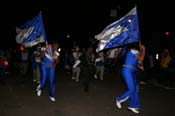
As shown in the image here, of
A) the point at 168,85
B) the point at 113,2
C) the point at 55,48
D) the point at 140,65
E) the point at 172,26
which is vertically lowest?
the point at 168,85

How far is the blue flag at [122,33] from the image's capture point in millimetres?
9469

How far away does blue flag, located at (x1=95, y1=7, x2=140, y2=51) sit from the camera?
947cm

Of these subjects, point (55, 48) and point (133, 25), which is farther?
point (55, 48)

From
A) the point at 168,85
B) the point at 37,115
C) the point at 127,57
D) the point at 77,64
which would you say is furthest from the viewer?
the point at 77,64

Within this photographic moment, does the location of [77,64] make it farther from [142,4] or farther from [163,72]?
[142,4]

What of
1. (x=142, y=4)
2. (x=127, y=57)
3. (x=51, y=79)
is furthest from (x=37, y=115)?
(x=142, y=4)

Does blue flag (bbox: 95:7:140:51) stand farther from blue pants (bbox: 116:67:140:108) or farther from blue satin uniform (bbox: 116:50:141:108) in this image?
blue pants (bbox: 116:67:140:108)

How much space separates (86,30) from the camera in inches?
2259

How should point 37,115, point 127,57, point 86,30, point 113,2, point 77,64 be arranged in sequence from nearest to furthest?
point 37,115 → point 127,57 → point 77,64 → point 113,2 → point 86,30

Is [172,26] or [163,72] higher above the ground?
[172,26]

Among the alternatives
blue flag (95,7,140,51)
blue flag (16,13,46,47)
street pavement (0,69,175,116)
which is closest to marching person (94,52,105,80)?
street pavement (0,69,175,116)

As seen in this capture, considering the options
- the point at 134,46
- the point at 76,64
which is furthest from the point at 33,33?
the point at 76,64

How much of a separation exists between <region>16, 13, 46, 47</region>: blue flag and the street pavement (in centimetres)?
182

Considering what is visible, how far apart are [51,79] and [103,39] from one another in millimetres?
2123
